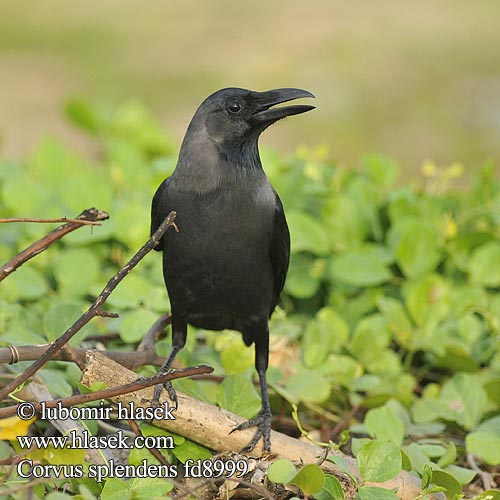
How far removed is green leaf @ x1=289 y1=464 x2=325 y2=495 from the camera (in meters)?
2.74

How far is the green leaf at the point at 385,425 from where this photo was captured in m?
3.51

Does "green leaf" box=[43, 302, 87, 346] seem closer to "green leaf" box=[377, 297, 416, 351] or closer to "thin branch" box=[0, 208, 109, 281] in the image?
"thin branch" box=[0, 208, 109, 281]

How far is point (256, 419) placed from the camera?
338cm

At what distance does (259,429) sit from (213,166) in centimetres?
93

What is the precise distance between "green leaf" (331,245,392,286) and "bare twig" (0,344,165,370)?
130 cm

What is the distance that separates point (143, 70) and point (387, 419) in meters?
7.56

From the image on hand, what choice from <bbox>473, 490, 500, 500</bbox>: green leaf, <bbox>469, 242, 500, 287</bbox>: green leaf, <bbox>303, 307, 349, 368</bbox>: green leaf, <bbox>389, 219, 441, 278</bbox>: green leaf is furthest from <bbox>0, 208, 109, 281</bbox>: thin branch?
<bbox>469, 242, 500, 287</bbox>: green leaf

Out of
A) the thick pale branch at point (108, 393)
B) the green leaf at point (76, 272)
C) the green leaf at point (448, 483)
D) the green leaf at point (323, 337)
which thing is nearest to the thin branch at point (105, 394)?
the thick pale branch at point (108, 393)

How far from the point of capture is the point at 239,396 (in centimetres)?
352

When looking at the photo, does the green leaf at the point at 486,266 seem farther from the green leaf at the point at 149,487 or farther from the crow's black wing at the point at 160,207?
the green leaf at the point at 149,487

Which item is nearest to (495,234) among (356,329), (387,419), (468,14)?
(356,329)

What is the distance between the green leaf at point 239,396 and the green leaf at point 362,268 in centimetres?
124

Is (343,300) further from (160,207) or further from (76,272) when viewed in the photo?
(160,207)

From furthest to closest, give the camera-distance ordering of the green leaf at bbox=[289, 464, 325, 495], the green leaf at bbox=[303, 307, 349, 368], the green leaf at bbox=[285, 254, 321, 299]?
the green leaf at bbox=[285, 254, 321, 299] < the green leaf at bbox=[303, 307, 349, 368] < the green leaf at bbox=[289, 464, 325, 495]
